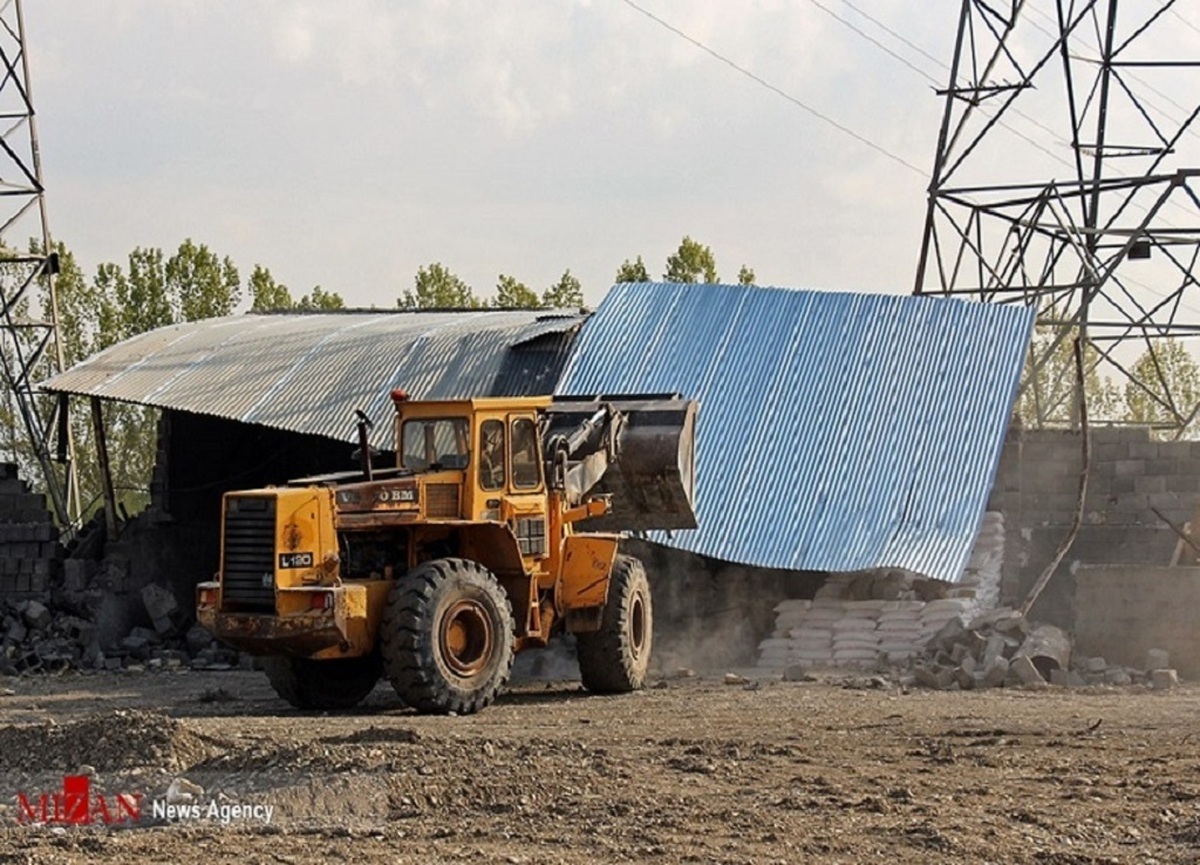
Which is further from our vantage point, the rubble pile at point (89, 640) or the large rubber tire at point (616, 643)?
the rubble pile at point (89, 640)

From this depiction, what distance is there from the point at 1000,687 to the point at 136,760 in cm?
920

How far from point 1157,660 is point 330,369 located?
12360 mm

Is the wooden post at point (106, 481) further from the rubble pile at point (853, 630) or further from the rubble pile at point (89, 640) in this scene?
the rubble pile at point (853, 630)

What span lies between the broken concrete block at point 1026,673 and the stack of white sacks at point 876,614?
2243 mm

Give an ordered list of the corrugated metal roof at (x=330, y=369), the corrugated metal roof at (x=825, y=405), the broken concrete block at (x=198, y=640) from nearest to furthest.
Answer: the corrugated metal roof at (x=825, y=405)
the broken concrete block at (x=198, y=640)
the corrugated metal roof at (x=330, y=369)

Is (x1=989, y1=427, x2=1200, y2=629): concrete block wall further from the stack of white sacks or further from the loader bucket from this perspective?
the loader bucket

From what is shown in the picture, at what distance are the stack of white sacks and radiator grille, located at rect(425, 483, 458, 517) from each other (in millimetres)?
5901

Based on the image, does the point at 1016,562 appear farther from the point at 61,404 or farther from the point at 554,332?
the point at 61,404

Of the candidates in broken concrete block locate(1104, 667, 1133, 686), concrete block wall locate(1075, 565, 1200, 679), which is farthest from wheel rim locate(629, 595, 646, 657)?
concrete block wall locate(1075, 565, 1200, 679)

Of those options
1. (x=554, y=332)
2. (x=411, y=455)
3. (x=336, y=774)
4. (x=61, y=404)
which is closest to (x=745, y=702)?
(x=411, y=455)

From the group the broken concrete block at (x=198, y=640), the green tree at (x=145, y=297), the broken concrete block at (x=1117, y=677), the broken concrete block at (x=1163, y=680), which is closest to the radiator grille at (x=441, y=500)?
the broken concrete block at (x=1117, y=677)

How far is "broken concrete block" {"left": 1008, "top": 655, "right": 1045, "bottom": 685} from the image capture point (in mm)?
18031

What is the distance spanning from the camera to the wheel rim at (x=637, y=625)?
18.1 m

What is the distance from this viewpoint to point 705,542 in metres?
21.8
